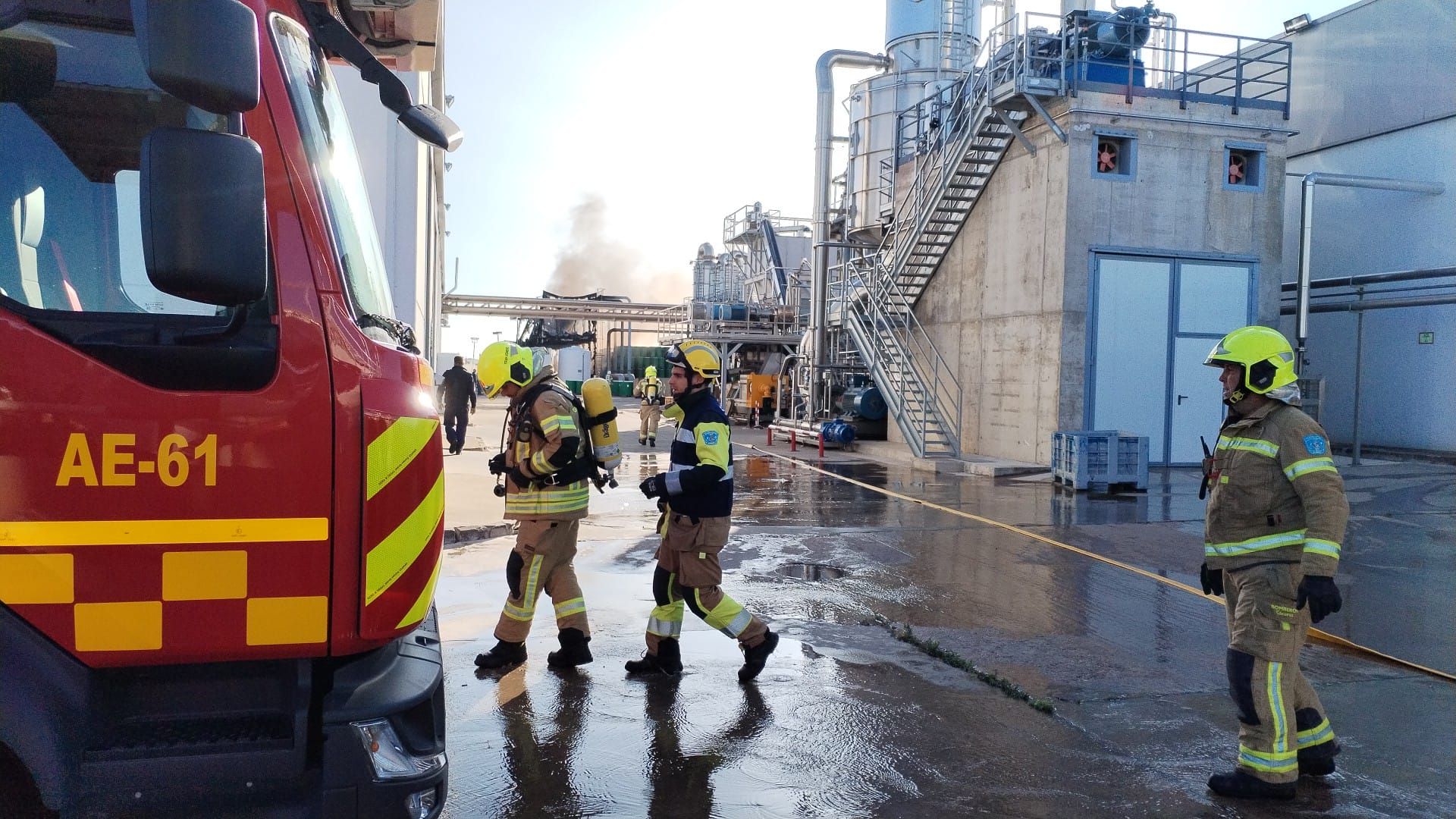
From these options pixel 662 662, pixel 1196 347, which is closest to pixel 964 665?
pixel 662 662

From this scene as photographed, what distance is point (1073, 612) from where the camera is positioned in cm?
703

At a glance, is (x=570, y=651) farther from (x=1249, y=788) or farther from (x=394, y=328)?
(x=1249, y=788)

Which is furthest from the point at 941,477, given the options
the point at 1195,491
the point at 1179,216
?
the point at 1179,216

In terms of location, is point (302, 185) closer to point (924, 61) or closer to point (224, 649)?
point (224, 649)

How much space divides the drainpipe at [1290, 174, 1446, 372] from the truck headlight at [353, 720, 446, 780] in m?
18.6

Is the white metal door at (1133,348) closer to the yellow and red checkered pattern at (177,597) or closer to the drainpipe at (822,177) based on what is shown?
the drainpipe at (822,177)

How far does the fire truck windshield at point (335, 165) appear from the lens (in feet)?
8.09

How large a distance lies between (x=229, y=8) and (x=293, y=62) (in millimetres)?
484

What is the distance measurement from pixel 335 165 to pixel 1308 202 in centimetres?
2086

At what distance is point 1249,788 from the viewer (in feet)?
12.8

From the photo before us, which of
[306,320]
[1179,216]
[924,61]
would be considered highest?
[924,61]

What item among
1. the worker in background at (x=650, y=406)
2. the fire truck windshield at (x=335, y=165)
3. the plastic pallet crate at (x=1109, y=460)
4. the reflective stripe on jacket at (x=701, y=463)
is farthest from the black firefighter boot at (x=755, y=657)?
the worker in background at (x=650, y=406)

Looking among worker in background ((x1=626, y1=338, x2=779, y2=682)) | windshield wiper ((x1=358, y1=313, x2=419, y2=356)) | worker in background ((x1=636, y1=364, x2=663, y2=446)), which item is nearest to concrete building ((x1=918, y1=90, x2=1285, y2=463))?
worker in background ((x1=636, y1=364, x2=663, y2=446))

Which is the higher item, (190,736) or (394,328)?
(394,328)
